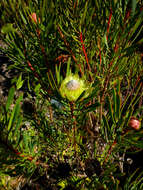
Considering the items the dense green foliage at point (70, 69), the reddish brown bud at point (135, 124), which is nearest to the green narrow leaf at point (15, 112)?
the dense green foliage at point (70, 69)

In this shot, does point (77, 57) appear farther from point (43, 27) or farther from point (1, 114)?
point (1, 114)

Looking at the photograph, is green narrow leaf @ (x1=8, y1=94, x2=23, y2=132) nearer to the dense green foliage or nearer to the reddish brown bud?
the dense green foliage

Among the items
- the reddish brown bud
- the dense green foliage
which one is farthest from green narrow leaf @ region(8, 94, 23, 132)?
the reddish brown bud

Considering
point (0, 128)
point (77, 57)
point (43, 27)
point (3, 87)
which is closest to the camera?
point (0, 128)

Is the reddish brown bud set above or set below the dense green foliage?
below

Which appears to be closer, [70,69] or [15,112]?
[15,112]

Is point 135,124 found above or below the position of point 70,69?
below

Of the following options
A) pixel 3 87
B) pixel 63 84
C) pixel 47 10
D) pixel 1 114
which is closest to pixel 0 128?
pixel 1 114

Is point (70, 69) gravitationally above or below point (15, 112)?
above

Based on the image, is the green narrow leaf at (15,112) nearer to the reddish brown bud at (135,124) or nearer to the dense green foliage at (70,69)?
the dense green foliage at (70,69)

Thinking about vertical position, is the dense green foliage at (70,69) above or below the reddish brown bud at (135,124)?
above

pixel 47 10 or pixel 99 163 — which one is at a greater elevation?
pixel 47 10
